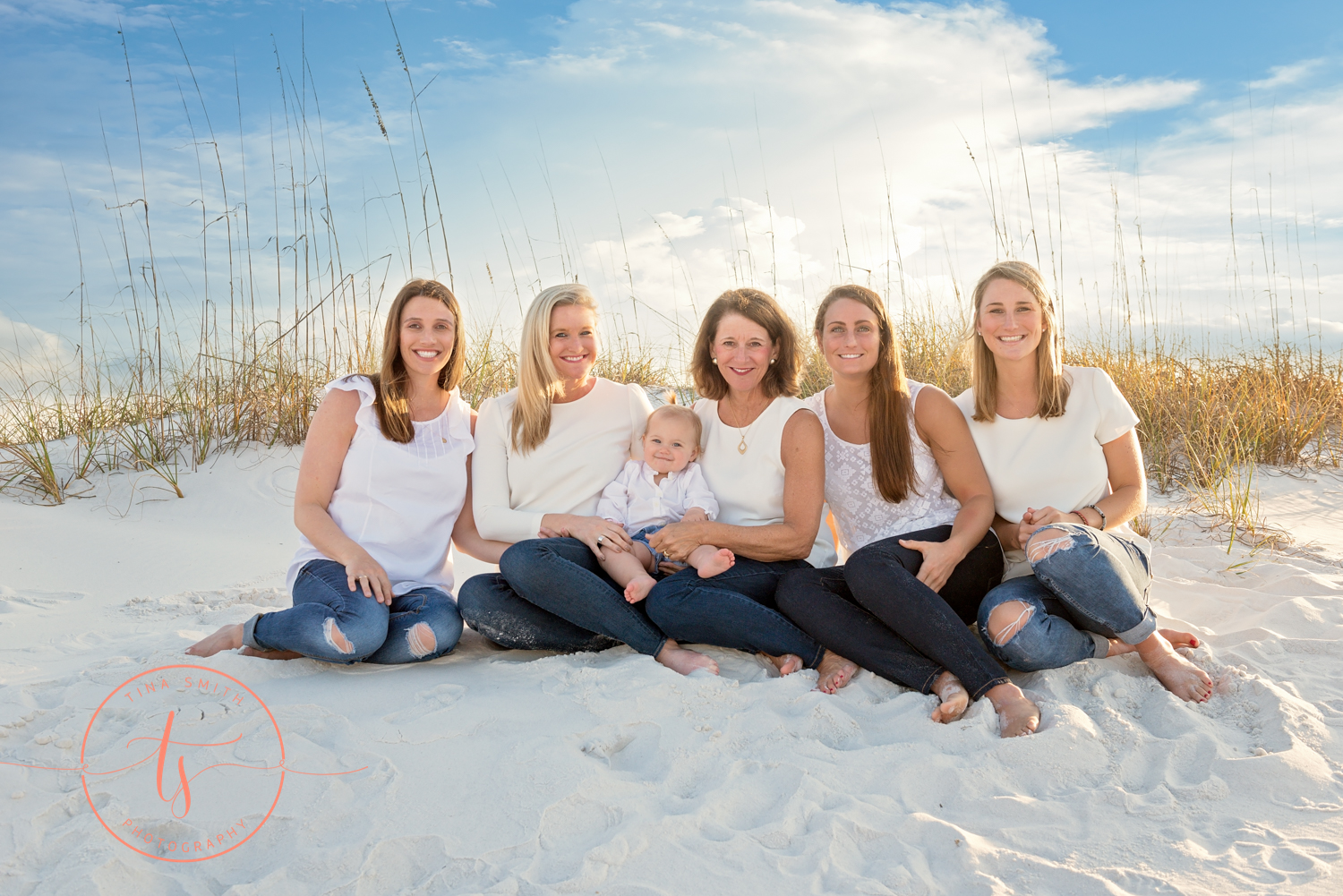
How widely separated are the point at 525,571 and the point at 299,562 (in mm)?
711

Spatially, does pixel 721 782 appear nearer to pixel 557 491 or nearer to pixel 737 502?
pixel 737 502

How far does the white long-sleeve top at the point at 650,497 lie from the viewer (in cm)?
269

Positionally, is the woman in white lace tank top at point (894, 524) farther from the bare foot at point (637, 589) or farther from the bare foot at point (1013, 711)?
the bare foot at point (637, 589)

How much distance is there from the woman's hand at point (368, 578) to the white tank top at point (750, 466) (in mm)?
1003

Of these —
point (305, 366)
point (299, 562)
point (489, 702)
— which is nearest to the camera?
point (489, 702)

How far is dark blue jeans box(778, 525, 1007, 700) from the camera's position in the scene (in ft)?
7.18

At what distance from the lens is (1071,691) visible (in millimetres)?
2244

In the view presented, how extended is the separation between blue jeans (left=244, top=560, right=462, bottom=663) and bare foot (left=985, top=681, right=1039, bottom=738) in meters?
1.50

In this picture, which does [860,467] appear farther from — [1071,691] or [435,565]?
[435,565]

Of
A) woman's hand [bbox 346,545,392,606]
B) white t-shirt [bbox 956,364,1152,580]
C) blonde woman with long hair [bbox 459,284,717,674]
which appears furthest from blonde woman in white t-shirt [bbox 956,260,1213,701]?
woman's hand [bbox 346,545,392,606]

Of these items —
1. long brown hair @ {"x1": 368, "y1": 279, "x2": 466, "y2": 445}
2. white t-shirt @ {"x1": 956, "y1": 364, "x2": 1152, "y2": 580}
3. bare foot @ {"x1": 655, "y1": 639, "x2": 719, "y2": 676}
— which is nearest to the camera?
bare foot @ {"x1": 655, "y1": 639, "x2": 719, "y2": 676}

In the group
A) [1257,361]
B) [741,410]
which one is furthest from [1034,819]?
[1257,361]

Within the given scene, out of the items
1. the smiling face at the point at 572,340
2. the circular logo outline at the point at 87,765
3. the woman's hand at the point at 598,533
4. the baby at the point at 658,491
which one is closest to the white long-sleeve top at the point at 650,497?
the baby at the point at 658,491

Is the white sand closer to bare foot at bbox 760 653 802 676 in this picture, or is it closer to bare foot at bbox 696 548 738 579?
bare foot at bbox 760 653 802 676
